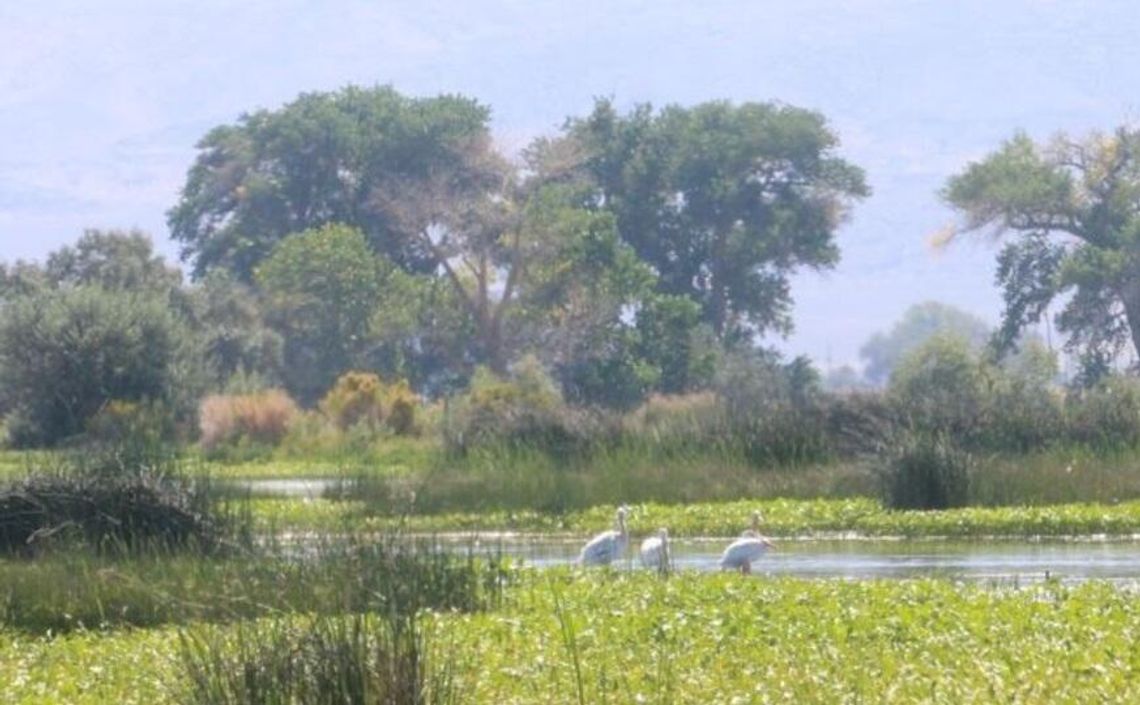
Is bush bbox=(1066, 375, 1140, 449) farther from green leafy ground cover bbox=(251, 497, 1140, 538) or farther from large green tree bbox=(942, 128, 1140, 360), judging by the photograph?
large green tree bbox=(942, 128, 1140, 360)

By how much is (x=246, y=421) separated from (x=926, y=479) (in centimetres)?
2717

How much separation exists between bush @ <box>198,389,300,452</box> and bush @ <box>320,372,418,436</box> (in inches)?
43.6

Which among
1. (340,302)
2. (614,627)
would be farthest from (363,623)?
(340,302)

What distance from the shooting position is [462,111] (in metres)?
93.0

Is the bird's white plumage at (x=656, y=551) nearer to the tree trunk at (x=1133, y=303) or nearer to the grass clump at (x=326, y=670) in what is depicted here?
the grass clump at (x=326, y=670)

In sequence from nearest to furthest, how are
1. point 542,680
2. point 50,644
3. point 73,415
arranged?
1. point 542,680
2. point 50,644
3. point 73,415

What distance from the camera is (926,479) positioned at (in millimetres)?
32312

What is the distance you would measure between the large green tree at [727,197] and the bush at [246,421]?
33.6 metres

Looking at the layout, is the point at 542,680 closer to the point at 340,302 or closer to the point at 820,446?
the point at 820,446

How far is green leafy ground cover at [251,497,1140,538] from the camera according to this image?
2969cm

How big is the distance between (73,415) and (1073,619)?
40932 mm

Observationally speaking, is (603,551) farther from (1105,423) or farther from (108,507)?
(1105,423)

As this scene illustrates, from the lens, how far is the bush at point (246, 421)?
5656 centimetres

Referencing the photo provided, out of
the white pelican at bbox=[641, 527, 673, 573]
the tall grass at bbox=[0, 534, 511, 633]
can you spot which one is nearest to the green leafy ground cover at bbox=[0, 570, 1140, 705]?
the tall grass at bbox=[0, 534, 511, 633]
